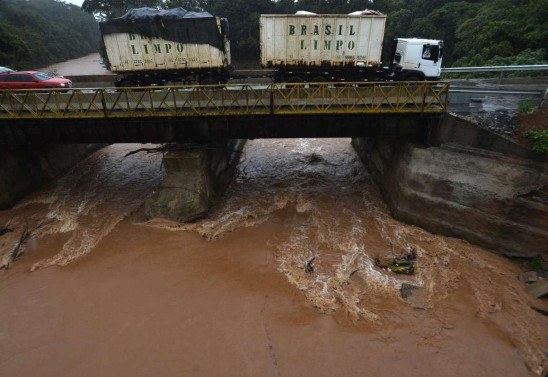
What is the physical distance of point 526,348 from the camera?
874 cm

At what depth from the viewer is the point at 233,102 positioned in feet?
44.4

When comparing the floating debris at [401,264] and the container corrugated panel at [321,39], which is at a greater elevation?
the container corrugated panel at [321,39]

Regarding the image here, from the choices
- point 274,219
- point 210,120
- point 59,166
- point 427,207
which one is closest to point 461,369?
point 427,207

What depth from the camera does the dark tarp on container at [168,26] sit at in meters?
16.8

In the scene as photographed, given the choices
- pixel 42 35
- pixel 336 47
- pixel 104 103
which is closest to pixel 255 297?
pixel 104 103

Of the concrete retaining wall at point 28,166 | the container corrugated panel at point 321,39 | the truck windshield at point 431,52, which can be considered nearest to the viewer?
the concrete retaining wall at point 28,166

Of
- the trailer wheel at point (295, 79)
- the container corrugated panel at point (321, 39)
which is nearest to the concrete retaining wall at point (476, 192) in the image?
the container corrugated panel at point (321, 39)

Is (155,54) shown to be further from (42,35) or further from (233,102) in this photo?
(42,35)

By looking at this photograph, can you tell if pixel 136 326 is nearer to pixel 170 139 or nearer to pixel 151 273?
pixel 151 273

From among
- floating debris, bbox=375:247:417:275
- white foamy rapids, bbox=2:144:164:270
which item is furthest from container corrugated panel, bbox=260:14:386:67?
floating debris, bbox=375:247:417:275

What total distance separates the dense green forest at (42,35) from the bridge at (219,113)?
28.8 m

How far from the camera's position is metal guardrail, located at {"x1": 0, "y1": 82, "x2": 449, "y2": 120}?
13.0m

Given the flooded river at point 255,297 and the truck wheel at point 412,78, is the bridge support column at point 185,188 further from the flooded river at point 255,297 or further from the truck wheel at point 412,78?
the truck wheel at point 412,78

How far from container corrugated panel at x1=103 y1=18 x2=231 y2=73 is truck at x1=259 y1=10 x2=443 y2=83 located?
10.2 feet
